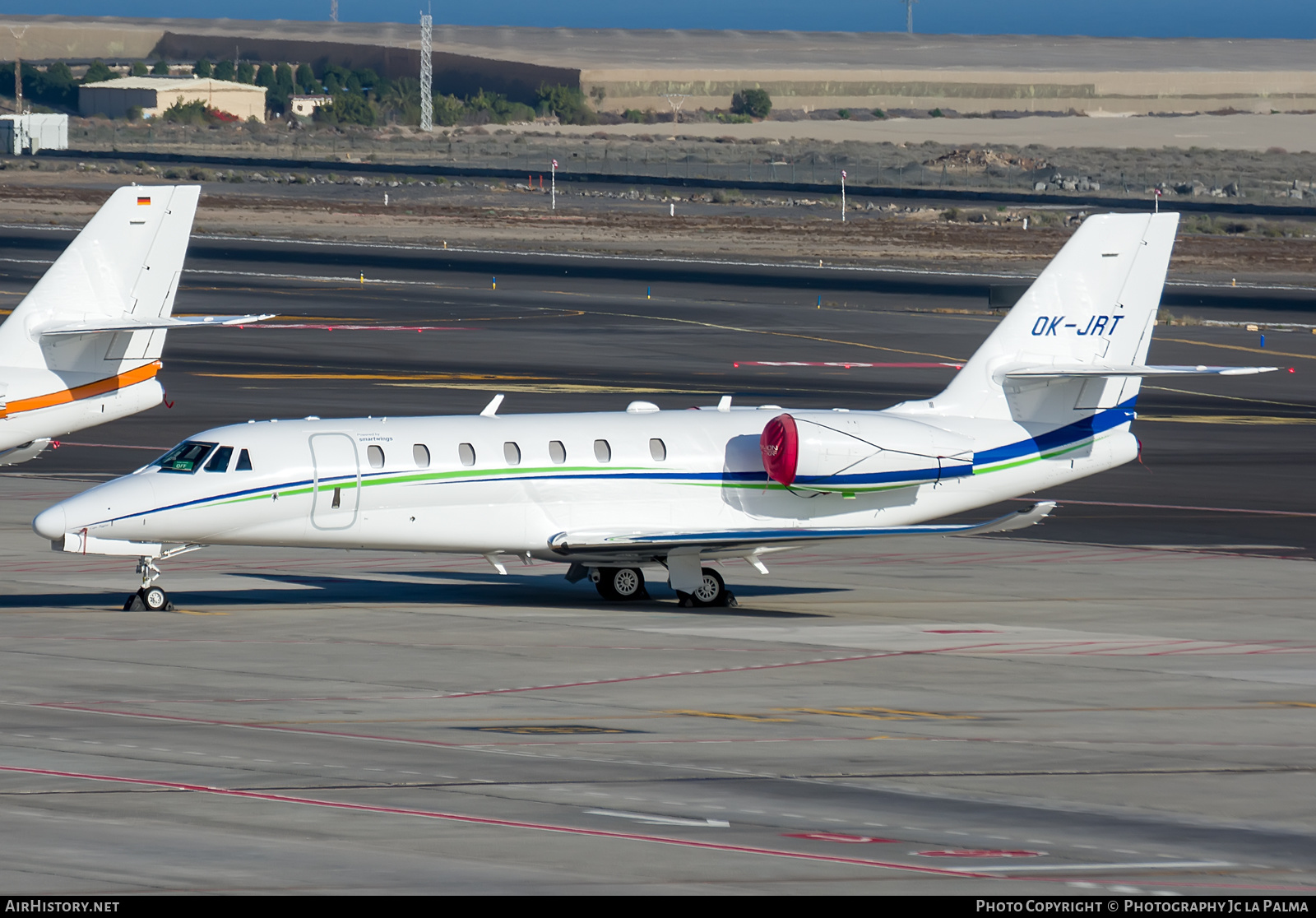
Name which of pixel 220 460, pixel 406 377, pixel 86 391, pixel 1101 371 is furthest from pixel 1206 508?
pixel 406 377

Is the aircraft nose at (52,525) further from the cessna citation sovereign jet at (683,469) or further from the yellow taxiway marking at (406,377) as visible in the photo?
the yellow taxiway marking at (406,377)

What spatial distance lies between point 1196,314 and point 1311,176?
90.8 metres

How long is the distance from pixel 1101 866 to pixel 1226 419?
46.5 meters

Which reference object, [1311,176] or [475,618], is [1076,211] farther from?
[475,618]

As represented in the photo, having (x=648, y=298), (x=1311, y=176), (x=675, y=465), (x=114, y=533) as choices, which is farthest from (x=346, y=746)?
(x=1311, y=176)

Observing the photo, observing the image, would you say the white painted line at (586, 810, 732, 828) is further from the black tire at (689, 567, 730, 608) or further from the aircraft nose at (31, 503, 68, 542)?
the black tire at (689, 567, 730, 608)

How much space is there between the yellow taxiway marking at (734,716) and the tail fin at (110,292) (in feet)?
64.9

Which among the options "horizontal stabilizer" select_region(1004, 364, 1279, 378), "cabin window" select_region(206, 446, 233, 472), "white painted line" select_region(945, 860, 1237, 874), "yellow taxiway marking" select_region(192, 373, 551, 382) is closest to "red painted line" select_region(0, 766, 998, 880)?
"white painted line" select_region(945, 860, 1237, 874)

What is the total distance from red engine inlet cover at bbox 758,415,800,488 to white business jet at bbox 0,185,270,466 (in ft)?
39.0

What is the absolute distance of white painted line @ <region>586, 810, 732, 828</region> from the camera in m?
17.8

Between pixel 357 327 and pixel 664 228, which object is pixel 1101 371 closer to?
pixel 357 327

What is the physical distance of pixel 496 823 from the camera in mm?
17672

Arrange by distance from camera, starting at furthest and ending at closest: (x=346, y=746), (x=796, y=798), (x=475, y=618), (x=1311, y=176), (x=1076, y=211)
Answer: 1. (x=1311, y=176)
2. (x=1076, y=211)
3. (x=475, y=618)
4. (x=346, y=746)
5. (x=796, y=798)

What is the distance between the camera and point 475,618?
31391 mm
